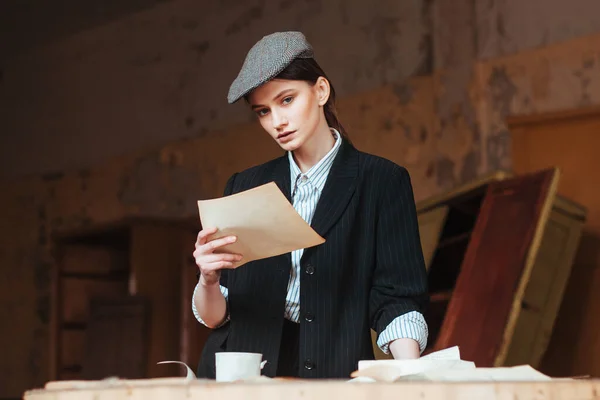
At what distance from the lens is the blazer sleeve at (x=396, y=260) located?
5.68 feet

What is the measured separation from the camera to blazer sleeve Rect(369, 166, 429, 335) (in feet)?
5.68

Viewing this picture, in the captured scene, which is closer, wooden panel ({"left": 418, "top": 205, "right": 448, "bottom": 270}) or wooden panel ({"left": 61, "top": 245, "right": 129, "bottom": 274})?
wooden panel ({"left": 418, "top": 205, "right": 448, "bottom": 270})

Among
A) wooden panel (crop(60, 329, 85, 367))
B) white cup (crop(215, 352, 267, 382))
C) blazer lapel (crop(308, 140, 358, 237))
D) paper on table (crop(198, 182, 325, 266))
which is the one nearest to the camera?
white cup (crop(215, 352, 267, 382))

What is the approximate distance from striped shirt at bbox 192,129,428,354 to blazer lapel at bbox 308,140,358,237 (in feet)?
0.08

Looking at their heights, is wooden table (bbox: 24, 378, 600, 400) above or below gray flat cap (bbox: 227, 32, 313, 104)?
below

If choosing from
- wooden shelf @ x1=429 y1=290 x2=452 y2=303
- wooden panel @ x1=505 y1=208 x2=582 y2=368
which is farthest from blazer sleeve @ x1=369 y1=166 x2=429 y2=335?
wooden shelf @ x1=429 y1=290 x2=452 y2=303

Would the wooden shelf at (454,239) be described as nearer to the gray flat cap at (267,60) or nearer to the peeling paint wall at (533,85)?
the peeling paint wall at (533,85)

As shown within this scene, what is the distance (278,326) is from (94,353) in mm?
5180

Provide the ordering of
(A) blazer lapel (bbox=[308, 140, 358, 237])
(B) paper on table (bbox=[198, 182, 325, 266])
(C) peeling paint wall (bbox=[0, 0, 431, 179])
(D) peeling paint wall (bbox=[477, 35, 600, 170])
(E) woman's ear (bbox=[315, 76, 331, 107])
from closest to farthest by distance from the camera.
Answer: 1. (B) paper on table (bbox=[198, 182, 325, 266])
2. (A) blazer lapel (bbox=[308, 140, 358, 237])
3. (E) woman's ear (bbox=[315, 76, 331, 107])
4. (D) peeling paint wall (bbox=[477, 35, 600, 170])
5. (C) peeling paint wall (bbox=[0, 0, 431, 179])

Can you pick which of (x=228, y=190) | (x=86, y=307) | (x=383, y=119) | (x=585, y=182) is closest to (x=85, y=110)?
(x=86, y=307)

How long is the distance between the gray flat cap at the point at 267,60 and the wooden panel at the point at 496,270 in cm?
231

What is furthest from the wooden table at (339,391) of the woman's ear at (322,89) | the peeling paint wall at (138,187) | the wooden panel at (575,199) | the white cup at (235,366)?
the peeling paint wall at (138,187)

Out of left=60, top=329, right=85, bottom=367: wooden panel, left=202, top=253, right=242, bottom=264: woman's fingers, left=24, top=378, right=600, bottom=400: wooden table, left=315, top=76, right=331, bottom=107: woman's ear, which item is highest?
left=315, top=76, right=331, bottom=107: woman's ear

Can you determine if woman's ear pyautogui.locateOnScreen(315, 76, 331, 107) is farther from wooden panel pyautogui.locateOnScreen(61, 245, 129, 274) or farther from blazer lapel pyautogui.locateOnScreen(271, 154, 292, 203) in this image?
wooden panel pyautogui.locateOnScreen(61, 245, 129, 274)
